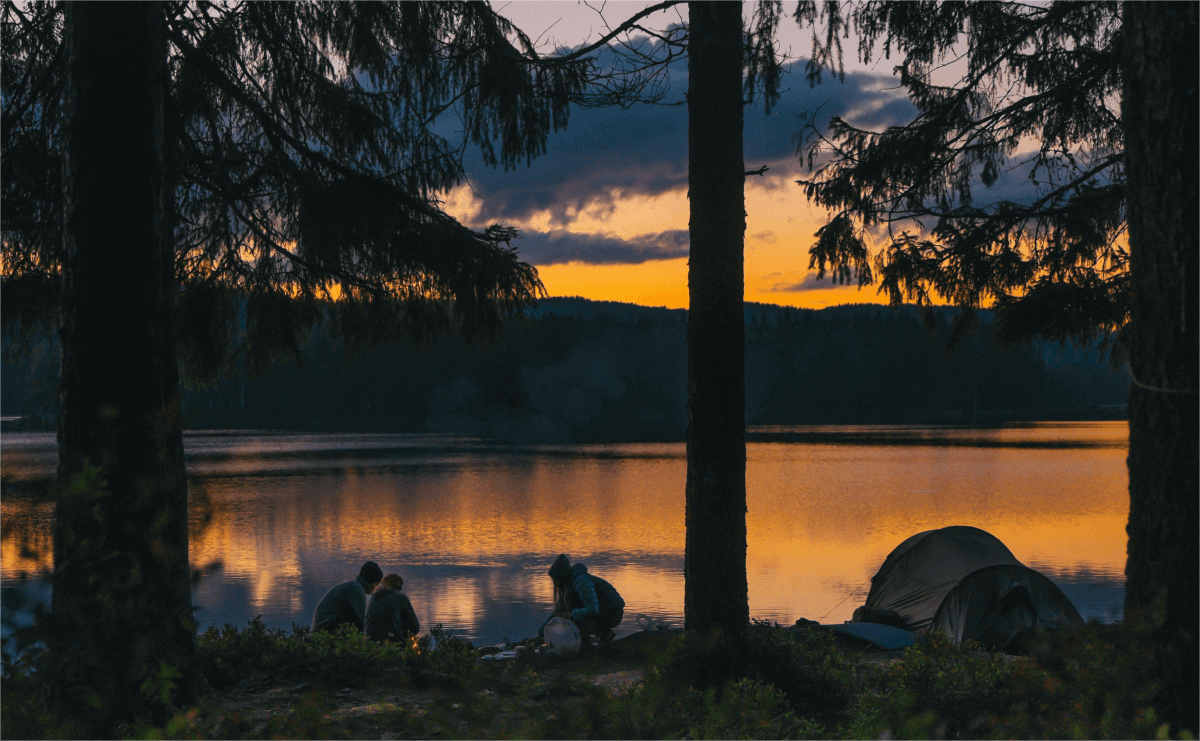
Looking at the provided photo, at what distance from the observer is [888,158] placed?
909 centimetres

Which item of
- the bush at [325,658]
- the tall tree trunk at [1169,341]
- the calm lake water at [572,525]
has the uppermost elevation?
the tall tree trunk at [1169,341]

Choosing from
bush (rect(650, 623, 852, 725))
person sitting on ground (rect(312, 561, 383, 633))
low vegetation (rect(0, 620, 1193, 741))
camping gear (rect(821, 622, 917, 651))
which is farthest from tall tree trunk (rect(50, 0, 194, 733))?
camping gear (rect(821, 622, 917, 651))

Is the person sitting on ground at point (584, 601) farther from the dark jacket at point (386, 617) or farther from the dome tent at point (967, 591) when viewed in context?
the dome tent at point (967, 591)

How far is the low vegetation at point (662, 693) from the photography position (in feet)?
7.58

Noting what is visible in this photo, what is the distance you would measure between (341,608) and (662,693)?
6571 mm

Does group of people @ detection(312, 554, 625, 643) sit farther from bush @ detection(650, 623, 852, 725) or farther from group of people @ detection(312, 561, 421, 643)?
bush @ detection(650, 623, 852, 725)

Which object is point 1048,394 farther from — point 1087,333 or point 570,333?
point 1087,333

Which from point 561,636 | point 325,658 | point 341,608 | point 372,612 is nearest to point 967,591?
point 561,636

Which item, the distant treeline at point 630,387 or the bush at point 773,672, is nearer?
the bush at point 773,672

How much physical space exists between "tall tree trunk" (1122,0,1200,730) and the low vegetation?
1.22 ft

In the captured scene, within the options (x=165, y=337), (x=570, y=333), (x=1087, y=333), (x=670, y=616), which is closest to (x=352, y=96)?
(x=165, y=337)

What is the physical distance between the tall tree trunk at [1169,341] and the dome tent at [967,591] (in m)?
5.39

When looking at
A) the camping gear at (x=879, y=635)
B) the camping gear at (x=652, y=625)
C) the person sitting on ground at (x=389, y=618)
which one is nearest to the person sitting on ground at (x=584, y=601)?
the camping gear at (x=652, y=625)

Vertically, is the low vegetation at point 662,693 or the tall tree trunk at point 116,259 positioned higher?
the tall tree trunk at point 116,259
